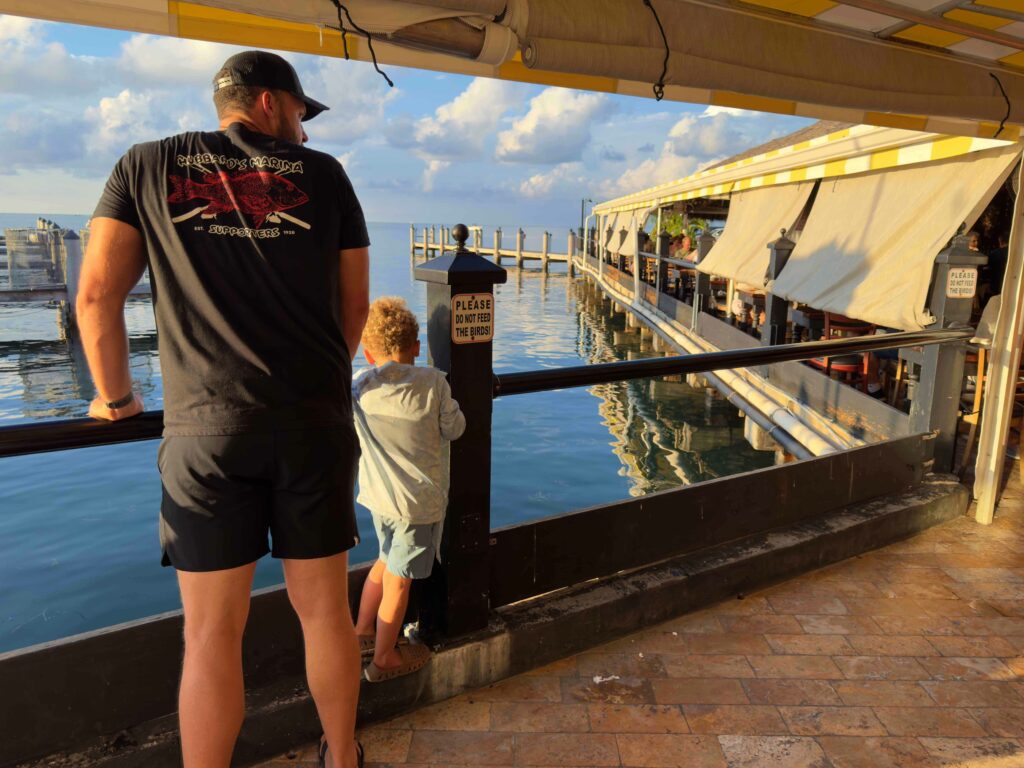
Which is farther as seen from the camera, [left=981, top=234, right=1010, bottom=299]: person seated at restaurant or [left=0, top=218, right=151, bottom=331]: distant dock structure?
[left=0, top=218, right=151, bottom=331]: distant dock structure

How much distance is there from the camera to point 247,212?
1.45 metres

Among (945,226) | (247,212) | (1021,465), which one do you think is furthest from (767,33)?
(945,226)

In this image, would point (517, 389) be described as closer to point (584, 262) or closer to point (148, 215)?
point (148, 215)

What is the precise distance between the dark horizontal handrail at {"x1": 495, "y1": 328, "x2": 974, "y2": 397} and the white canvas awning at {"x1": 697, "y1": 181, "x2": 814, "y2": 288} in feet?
22.2

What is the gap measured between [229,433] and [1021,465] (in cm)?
498

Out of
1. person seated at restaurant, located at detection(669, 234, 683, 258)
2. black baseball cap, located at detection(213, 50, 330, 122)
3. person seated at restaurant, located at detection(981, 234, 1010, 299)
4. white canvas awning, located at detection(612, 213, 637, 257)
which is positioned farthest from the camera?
white canvas awning, located at detection(612, 213, 637, 257)

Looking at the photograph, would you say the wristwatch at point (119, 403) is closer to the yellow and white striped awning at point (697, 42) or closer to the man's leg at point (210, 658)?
the man's leg at point (210, 658)

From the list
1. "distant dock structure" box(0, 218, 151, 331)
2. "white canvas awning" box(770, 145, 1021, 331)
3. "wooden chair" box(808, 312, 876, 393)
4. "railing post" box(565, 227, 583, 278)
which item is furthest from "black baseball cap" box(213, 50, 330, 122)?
"railing post" box(565, 227, 583, 278)

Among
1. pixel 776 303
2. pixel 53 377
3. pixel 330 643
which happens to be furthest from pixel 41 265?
pixel 330 643

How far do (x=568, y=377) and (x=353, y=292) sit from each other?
3.04 ft

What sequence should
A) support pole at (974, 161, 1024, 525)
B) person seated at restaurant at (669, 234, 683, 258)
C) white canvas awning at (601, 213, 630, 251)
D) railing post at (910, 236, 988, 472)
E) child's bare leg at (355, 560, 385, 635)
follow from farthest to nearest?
1. white canvas awning at (601, 213, 630, 251)
2. person seated at restaurant at (669, 234, 683, 258)
3. railing post at (910, 236, 988, 472)
4. support pole at (974, 161, 1024, 525)
5. child's bare leg at (355, 560, 385, 635)

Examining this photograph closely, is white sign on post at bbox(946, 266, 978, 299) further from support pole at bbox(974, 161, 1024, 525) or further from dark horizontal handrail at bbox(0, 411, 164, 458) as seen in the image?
dark horizontal handrail at bbox(0, 411, 164, 458)

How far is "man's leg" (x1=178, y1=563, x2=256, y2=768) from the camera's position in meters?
1.51

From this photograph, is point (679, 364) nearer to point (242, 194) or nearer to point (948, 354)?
point (242, 194)
